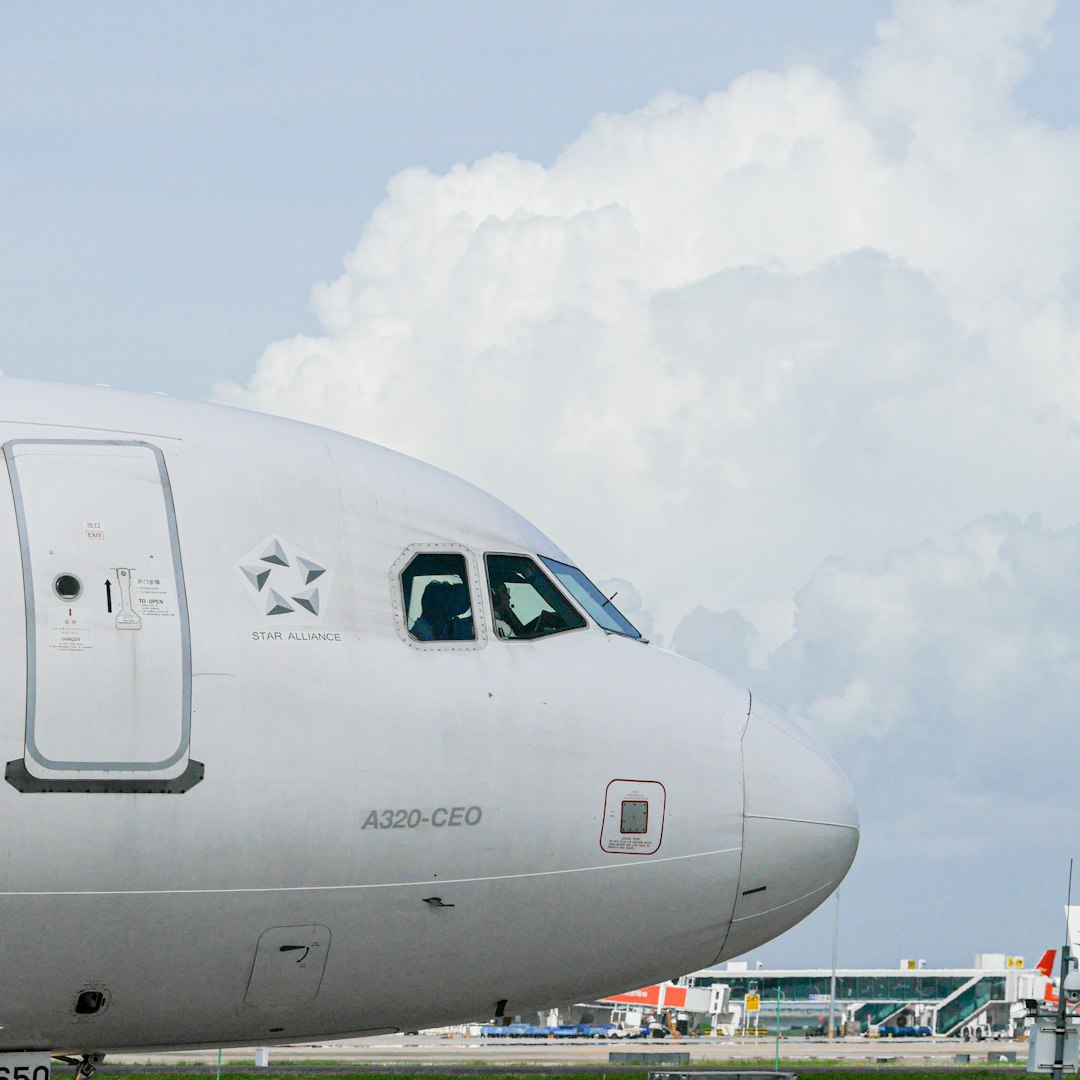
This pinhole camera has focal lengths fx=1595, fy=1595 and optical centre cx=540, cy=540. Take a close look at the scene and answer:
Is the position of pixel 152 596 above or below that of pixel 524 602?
below

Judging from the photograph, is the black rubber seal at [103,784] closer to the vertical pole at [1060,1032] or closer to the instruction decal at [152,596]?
the instruction decal at [152,596]

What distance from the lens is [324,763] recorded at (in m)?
11.1

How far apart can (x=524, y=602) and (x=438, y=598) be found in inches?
28.6

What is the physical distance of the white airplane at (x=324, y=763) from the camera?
10641 mm

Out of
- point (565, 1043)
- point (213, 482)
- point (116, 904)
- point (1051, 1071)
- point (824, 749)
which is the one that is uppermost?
point (213, 482)

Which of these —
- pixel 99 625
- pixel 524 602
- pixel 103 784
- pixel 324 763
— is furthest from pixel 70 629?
pixel 524 602

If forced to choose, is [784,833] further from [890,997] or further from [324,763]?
[890,997]

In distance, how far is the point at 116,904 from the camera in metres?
10.6

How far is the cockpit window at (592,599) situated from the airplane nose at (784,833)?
4.18ft

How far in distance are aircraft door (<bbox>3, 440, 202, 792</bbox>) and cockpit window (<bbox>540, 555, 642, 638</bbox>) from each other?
3183mm

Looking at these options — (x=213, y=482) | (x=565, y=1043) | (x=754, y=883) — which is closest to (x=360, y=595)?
(x=213, y=482)

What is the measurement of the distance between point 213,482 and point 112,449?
747 millimetres

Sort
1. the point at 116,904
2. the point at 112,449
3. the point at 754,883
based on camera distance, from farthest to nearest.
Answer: the point at 754,883 → the point at 112,449 → the point at 116,904

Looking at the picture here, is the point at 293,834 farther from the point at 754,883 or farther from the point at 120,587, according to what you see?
the point at 754,883
